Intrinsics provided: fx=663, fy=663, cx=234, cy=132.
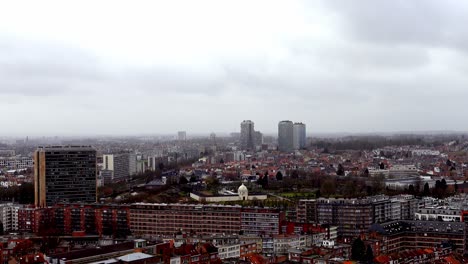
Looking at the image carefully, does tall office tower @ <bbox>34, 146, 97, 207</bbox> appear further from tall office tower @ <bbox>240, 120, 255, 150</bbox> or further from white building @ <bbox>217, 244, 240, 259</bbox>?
tall office tower @ <bbox>240, 120, 255, 150</bbox>

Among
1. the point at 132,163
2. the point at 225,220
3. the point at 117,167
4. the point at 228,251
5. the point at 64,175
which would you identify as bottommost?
the point at 228,251

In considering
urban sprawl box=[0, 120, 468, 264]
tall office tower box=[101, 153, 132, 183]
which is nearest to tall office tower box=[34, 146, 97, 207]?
urban sprawl box=[0, 120, 468, 264]

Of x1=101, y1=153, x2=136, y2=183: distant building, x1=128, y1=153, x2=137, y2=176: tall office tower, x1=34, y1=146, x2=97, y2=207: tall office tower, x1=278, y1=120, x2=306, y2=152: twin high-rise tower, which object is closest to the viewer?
x1=34, y1=146, x2=97, y2=207: tall office tower

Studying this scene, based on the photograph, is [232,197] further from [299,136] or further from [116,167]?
[299,136]

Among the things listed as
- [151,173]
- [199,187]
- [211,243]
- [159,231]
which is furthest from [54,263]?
[151,173]

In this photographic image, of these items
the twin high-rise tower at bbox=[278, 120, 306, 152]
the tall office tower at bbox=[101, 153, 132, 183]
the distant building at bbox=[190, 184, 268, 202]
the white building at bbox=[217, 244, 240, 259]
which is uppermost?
Result: the twin high-rise tower at bbox=[278, 120, 306, 152]

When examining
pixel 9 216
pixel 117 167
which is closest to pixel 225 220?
pixel 9 216

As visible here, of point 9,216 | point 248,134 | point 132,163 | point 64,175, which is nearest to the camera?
point 9,216
